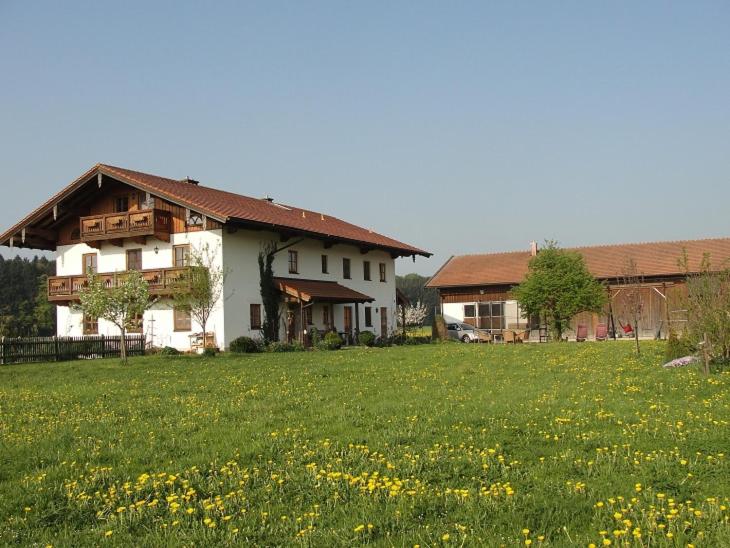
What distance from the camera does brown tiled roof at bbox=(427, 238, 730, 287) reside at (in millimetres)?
43875

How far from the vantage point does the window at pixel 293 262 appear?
36.3m

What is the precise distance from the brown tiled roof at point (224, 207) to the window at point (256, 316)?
393cm

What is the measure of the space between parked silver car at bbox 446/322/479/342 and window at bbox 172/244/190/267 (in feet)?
65.2

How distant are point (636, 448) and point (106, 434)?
696 centimetres

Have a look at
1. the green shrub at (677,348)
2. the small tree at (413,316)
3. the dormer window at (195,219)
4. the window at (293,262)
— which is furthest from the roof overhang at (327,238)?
→ the green shrub at (677,348)

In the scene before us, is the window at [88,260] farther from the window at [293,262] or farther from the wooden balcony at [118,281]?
the window at [293,262]

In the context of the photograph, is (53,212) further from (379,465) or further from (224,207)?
(379,465)

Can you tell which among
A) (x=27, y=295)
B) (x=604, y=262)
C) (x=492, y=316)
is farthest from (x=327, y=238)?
(x=27, y=295)

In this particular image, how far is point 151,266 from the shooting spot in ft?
111

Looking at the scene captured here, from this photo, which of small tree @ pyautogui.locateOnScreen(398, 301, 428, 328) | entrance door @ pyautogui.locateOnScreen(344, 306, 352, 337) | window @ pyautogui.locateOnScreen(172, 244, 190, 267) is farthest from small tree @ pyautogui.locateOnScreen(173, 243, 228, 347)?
small tree @ pyautogui.locateOnScreen(398, 301, 428, 328)

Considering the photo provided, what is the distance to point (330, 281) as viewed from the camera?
39469 mm

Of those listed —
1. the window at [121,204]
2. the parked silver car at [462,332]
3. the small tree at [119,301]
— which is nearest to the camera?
the small tree at [119,301]

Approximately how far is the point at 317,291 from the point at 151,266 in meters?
8.13

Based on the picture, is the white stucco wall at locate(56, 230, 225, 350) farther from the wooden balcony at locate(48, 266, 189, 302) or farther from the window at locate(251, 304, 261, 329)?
the window at locate(251, 304, 261, 329)
